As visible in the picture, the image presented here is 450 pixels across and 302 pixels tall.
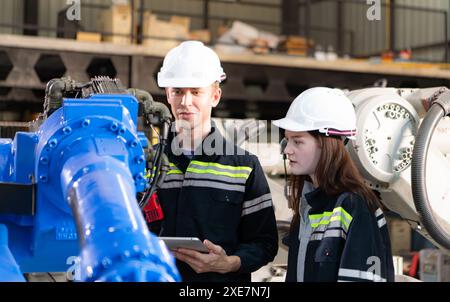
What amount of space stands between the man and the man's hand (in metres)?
0.03

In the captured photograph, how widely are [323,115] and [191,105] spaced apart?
18.3 inches

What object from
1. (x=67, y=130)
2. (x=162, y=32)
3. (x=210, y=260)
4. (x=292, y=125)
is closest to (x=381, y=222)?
(x=292, y=125)

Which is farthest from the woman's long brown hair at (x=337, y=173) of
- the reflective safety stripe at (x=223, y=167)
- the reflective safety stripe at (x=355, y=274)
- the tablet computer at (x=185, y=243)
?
the tablet computer at (x=185, y=243)

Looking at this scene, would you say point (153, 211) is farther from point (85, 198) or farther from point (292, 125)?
point (85, 198)

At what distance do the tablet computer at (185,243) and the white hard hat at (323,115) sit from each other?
1.64ft

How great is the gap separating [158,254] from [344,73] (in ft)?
30.2

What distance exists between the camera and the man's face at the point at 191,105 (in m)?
2.76

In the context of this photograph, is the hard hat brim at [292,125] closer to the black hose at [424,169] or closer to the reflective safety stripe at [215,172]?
the reflective safety stripe at [215,172]

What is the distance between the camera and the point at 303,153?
8.50ft

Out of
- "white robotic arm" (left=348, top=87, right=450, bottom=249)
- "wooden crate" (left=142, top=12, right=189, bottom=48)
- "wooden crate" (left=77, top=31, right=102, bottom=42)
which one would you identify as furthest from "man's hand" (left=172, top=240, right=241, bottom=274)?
"wooden crate" (left=142, top=12, right=189, bottom=48)

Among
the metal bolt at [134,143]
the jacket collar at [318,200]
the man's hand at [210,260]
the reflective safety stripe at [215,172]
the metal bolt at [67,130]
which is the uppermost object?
the metal bolt at [67,130]

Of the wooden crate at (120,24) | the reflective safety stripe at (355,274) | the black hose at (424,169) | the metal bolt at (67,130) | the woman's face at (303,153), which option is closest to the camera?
the metal bolt at (67,130)

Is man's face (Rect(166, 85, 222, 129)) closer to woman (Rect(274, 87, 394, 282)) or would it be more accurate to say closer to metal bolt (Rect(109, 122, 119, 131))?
woman (Rect(274, 87, 394, 282))

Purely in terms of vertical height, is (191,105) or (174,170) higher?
(191,105)
